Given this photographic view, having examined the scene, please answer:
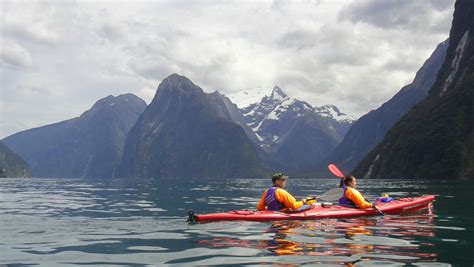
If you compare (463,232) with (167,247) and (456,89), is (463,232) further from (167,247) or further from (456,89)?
(456,89)

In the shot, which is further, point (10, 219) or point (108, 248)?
point (10, 219)

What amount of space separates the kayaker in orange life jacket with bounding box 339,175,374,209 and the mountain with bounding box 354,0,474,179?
106m

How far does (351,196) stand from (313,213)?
2557mm

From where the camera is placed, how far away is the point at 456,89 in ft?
472

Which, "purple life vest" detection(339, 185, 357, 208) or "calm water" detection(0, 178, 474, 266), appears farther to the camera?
"purple life vest" detection(339, 185, 357, 208)

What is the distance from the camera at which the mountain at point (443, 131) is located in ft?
412

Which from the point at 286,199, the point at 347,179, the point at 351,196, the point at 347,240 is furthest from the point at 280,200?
the point at 347,240

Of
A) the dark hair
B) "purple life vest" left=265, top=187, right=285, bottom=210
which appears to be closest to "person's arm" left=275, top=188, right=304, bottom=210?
"purple life vest" left=265, top=187, right=285, bottom=210

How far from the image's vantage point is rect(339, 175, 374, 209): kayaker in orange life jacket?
21.1m

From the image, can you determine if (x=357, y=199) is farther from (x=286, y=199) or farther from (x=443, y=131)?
(x=443, y=131)

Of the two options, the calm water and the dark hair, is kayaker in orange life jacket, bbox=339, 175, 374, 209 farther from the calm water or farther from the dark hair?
the calm water

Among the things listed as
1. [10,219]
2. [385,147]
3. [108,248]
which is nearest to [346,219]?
[108,248]

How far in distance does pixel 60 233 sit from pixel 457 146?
126717 mm

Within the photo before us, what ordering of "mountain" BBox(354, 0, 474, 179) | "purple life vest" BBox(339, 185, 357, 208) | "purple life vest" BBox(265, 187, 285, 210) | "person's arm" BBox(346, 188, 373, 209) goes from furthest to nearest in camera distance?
"mountain" BBox(354, 0, 474, 179) < "purple life vest" BBox(339, 185, 357, 208) < "person's arm" BBox(346, 188, 373, 209) < "purple life vest" BBox(265, 187, 285, 210)
